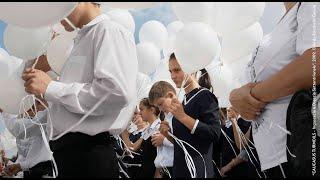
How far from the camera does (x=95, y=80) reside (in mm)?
1399

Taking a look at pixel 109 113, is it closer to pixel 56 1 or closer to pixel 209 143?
pixel 56 1

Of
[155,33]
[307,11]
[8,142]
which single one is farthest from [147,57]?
[307,11]

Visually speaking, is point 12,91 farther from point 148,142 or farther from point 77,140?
point 148,142

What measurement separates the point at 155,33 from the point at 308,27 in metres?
2.95

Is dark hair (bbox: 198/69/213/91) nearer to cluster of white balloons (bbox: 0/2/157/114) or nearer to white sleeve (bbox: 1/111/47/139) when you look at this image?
cluster of white balloons (bbox: 0/2/157/114)

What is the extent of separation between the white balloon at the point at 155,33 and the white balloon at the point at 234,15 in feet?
5.39

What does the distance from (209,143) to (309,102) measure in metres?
1.38

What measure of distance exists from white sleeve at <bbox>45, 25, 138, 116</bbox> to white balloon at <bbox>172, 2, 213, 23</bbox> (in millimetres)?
996

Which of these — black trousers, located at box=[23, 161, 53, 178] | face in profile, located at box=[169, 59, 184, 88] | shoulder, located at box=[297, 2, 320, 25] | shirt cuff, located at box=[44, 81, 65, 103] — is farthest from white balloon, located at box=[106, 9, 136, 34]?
shoulder, located at box=[297, 2, 320, 25]

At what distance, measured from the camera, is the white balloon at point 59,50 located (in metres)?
1.88

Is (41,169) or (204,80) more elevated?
(204,80)

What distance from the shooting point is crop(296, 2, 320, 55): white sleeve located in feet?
3.71

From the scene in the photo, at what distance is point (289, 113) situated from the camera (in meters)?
1.14

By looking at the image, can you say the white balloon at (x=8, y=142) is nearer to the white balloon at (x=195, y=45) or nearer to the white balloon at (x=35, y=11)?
the white balloon at (x=195, y=45)
